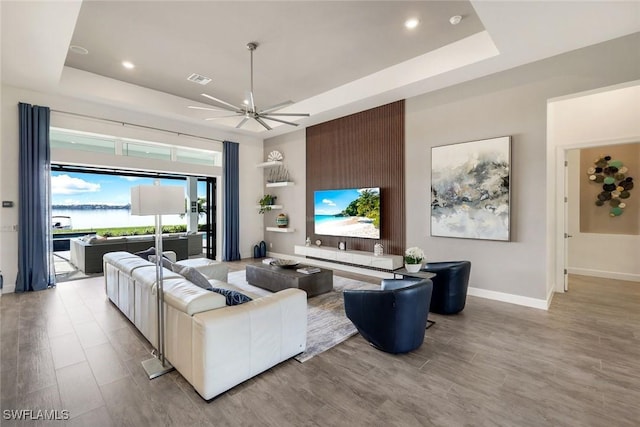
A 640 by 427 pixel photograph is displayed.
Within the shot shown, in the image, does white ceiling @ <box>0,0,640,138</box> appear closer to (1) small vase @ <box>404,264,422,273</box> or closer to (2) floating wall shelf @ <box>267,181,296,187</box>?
(2) floating wall shelf @ <box>267,181,296,187</box>

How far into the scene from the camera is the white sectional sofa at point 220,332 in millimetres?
2062

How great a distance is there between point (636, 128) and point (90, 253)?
9.79 m

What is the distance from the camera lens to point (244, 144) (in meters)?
7.91

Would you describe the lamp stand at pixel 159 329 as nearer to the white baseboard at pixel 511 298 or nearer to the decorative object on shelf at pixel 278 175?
the white baseboard at pixel 511 298

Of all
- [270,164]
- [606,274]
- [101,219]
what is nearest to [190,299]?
[270,164]

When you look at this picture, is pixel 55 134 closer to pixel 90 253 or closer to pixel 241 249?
pixel 90 253

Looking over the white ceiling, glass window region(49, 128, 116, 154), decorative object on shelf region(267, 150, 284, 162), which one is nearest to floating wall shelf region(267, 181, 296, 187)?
decorative object on shelf region(267, 150, 284, 162)

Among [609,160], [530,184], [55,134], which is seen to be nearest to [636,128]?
[609,160]

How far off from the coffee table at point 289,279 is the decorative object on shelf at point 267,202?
306 centimetres

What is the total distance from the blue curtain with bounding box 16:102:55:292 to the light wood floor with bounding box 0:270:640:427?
1737 mm

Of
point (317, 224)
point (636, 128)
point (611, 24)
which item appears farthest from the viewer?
point (317, 224)

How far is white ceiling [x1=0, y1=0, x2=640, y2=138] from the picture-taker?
3.09m

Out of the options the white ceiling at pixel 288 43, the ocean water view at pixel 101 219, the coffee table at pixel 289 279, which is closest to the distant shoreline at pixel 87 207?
the ocean water view at pixel 101 219

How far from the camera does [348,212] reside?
243 inches
